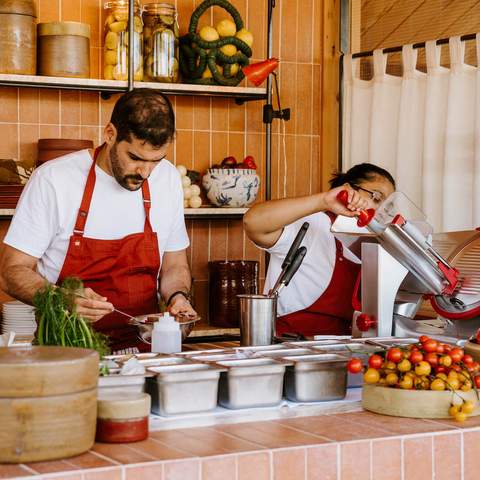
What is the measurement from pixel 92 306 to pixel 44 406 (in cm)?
88

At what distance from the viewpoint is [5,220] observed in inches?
171

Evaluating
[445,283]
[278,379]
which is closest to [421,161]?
[445,283]

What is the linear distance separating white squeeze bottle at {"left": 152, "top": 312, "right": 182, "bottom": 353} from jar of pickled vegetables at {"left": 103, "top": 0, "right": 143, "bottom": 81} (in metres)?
2.00

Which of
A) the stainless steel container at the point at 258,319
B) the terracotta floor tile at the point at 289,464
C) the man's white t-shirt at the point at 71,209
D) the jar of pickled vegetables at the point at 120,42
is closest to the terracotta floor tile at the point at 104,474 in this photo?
the terracotta floor tile at the point at 289,464

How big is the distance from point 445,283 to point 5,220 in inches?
88.6

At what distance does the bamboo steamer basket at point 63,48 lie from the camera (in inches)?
162

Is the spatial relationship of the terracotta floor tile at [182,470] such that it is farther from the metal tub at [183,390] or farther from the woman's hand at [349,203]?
the woman's hand at [349,203]

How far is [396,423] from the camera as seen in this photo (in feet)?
6.63

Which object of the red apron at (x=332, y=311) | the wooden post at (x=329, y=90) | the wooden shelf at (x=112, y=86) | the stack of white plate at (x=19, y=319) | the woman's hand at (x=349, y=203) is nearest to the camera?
the woman's hand at (x=349, y=203)

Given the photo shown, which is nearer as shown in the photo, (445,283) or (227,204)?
(445,283)

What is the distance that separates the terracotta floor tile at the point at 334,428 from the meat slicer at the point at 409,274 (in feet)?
2.53

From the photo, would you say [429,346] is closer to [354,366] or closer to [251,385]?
[354,366]

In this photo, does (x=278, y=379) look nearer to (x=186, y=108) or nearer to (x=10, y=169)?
(x=10, y=169)

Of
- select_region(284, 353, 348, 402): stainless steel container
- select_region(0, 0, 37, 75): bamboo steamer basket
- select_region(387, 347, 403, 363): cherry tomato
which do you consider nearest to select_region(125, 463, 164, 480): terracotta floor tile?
select_region(284, 353, 348, 402): stainless steel container
